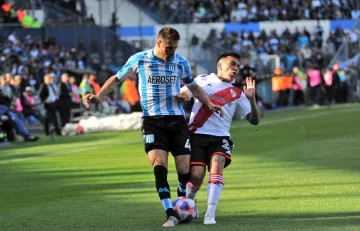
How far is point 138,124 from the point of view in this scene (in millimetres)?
33094

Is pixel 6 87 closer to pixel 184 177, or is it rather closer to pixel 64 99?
pixel 64 99

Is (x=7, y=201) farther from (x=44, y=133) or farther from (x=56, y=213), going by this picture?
(x=44, y=133)

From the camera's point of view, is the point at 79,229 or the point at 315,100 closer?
the point at 79,229

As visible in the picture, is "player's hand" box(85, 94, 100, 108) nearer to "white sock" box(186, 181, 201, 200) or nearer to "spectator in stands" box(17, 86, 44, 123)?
"white sock" box(186, 181, 201, 200)

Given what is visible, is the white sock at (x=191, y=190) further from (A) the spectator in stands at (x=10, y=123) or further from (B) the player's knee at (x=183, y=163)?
(A) the spectator in stands at (x=10, y=123)

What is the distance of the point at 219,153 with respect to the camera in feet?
37.1

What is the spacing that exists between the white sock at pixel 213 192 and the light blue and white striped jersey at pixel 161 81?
790 millimetres

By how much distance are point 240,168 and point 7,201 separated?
15.9ft

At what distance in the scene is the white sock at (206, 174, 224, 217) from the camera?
10.9m

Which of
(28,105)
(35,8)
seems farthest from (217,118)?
(35,8)

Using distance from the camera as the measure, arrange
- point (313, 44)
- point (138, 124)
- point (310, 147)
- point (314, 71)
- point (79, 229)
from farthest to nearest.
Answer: point (313, 44) < point (314, 71) < point (138, 124) < point (310, 147) < point (79, 229)

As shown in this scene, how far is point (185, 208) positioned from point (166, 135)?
773mm

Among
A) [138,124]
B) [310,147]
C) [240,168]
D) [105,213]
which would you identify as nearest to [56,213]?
[105,213]

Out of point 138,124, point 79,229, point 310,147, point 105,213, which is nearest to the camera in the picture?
point 79,229
